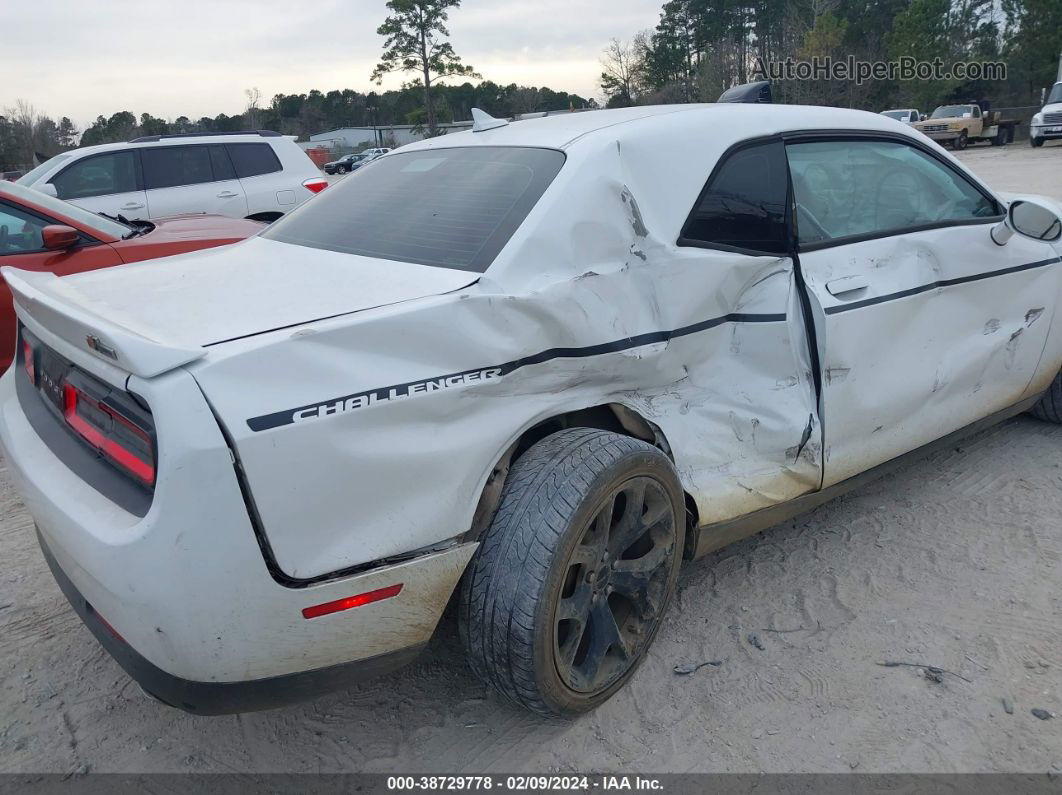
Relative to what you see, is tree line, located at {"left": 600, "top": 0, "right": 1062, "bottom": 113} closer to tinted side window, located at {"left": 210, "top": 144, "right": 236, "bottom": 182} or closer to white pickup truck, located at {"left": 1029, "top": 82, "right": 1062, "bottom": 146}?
white pickup truck, located at {"left": 1029, "top": 82, "right": 1062, "bottom": 146}

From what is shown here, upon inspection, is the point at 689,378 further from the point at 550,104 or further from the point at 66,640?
the point at 550,104

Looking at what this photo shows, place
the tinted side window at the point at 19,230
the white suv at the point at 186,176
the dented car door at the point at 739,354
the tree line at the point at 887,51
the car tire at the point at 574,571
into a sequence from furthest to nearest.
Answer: the tree line at the point at 887,51, the white suv at the point at 186,176, the tinted side window at the point at 19,230, the dented car door at the point at 739,354, the car tire at the point at 574,571

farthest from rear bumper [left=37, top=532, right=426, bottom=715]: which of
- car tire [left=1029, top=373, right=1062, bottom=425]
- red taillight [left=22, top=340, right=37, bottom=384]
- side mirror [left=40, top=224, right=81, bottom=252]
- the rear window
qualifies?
car tire [left=1029, top=373, right=1062, bottom=425]

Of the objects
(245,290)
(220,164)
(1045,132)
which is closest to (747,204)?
(245,290)

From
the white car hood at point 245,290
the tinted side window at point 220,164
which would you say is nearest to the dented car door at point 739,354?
the white car hood at point 245,290

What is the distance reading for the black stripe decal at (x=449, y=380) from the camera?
178cm

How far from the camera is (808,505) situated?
2.98 meters

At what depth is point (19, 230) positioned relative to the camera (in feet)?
16.4

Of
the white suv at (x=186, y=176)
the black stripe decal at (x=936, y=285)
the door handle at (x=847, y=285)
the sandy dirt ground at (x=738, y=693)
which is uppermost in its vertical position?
the white suv at (x=186, y=176)

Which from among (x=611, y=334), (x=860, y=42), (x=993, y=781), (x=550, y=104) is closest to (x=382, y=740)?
(x=611, y=334)

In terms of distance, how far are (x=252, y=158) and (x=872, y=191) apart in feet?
25.4

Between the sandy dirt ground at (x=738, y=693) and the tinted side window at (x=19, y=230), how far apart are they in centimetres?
248

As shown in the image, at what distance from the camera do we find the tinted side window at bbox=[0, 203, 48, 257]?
4.95m

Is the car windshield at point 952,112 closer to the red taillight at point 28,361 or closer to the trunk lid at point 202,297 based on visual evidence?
the trunk lid at point 202,297
